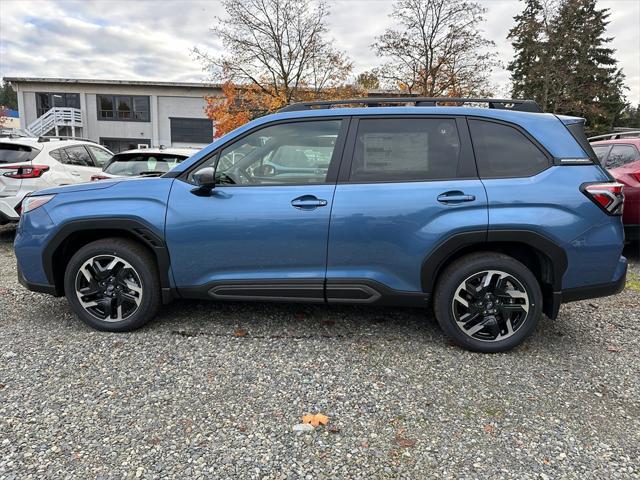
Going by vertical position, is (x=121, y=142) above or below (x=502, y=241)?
above

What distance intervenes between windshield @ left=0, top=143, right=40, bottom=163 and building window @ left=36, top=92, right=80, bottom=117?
2773 centimetres

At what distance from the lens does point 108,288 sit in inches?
141

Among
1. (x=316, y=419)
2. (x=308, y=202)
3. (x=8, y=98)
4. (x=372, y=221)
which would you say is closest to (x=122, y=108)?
(x=308, y=202)

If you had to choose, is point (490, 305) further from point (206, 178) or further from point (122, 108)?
point (122, 108)

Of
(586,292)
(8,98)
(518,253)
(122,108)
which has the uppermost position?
(8,98)

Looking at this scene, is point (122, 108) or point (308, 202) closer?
point (308, 202)

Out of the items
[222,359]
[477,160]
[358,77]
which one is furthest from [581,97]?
[222,359]

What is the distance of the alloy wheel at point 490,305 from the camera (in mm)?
3213

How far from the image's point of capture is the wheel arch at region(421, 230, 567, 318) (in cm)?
311

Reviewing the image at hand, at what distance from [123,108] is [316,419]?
32824 millimetres

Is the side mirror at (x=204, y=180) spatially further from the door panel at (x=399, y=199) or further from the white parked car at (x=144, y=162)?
the white parked car at (x=144, y=162)

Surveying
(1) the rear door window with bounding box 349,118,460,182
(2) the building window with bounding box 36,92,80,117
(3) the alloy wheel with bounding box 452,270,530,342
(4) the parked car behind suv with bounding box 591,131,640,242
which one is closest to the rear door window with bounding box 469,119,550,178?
(1) the rear door window with bounding box 349,118,460,182

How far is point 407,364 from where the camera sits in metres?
3.16

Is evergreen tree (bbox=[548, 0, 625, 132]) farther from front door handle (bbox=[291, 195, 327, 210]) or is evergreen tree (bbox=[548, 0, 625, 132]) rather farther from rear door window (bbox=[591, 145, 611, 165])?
front door handle (bbox=[291, 195, 327, 210])
